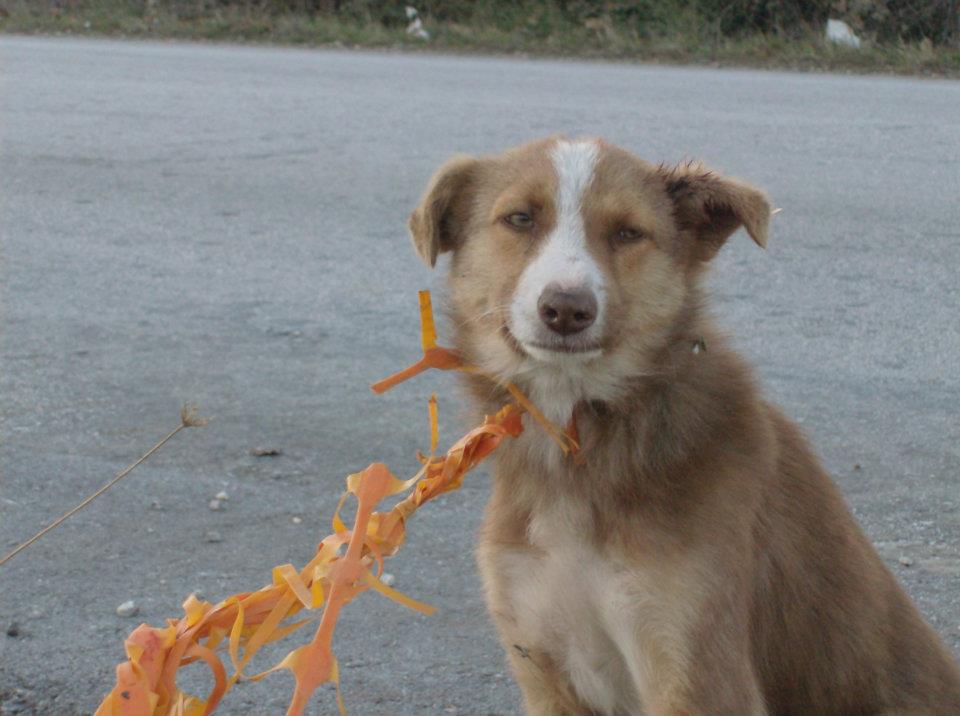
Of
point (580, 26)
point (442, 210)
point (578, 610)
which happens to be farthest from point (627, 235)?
point (580, 26)

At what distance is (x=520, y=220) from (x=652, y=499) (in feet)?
2.43

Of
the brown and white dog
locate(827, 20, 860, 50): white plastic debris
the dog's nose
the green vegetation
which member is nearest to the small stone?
the brown and white dog

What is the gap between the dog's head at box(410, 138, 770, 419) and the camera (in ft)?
10.2

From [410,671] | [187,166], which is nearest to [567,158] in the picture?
[410,671]

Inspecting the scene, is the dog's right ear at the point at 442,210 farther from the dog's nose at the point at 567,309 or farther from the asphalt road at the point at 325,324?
the dog's nose at the point at 567,309

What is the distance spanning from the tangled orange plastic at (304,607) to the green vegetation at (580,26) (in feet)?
37.7

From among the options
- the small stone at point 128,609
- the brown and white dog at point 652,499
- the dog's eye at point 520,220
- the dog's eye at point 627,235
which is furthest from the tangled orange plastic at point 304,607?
the small stone at point 128,609

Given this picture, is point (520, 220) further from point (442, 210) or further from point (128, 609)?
point (128, 609)

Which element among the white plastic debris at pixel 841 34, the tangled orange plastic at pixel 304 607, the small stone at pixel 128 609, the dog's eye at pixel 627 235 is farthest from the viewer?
the white plastic debris at pixel 841 34

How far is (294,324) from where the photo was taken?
6.72 m

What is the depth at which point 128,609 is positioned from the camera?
404cm

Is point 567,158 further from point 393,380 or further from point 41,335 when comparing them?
point 41,335

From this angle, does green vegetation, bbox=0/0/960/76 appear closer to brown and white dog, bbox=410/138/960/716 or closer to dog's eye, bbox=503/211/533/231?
brown and white dog, bbox=410/138/960/716

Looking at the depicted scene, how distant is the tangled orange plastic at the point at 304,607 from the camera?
287cm
